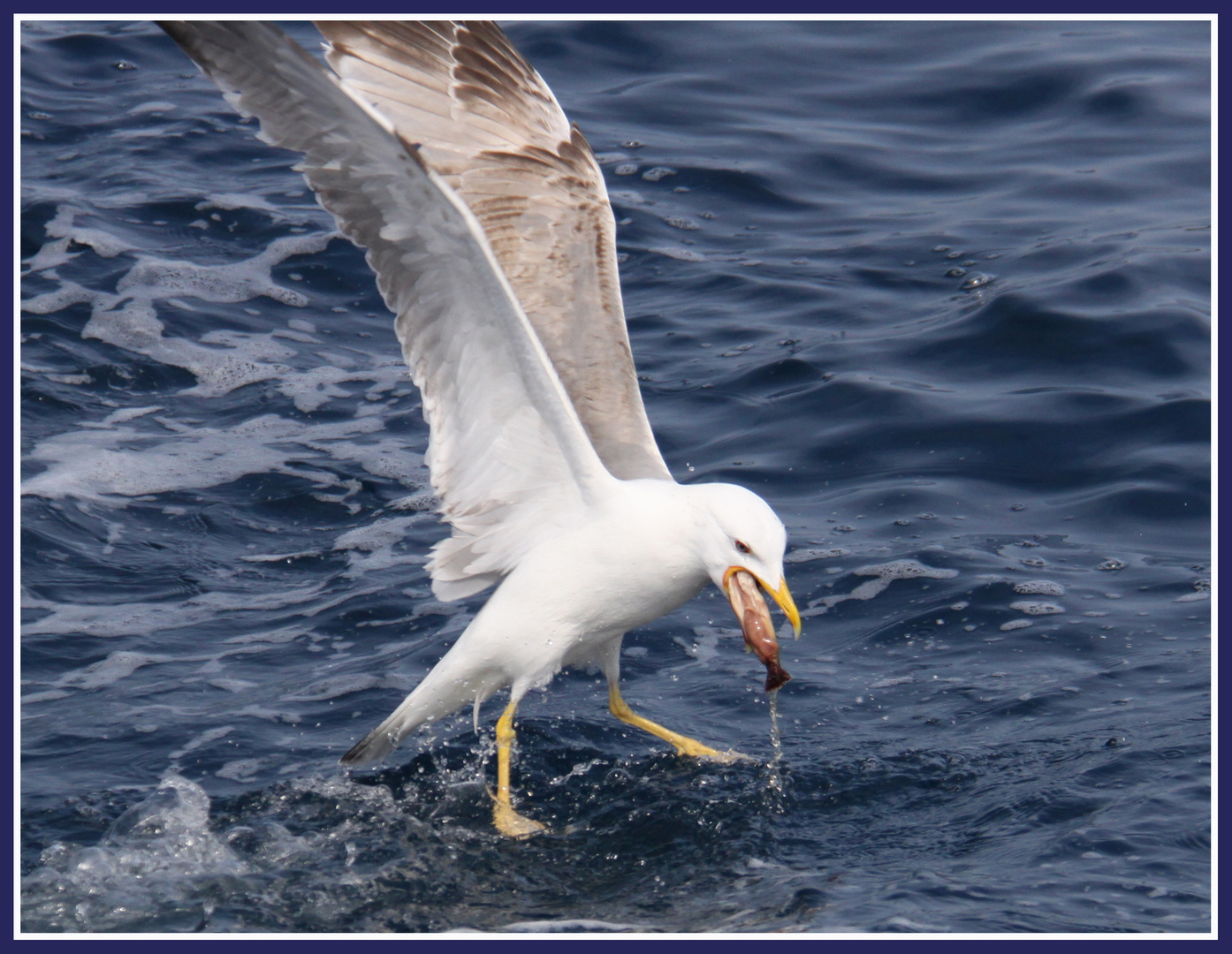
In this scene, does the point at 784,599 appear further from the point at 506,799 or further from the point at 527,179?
the point at 527,179

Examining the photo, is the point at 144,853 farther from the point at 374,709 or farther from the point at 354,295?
the point at 354,295

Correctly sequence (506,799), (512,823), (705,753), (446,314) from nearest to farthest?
(446,314)
(512,823)
(506,799)
(705,753)

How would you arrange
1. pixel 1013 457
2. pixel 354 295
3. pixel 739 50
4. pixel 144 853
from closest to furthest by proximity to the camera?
pixel 144 853 < pixel 1013 457 < pixel 354 295 < pixel 739 50

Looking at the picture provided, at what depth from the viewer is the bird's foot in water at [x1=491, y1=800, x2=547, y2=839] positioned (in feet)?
18.5

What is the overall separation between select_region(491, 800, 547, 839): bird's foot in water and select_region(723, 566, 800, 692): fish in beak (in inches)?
44.6

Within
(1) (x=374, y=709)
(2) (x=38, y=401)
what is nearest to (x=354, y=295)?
(2) (x=38, y=401)

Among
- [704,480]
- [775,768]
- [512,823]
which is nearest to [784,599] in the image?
[775,768]

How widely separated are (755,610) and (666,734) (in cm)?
114

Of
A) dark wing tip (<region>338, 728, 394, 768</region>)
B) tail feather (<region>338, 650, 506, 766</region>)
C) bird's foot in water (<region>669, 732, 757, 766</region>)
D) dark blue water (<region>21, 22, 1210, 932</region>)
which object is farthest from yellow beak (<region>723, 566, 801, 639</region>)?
dark wing tip (<region>338, 728, 394, 768</region>)

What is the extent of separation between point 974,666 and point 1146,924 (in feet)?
6.52

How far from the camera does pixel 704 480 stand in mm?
8109

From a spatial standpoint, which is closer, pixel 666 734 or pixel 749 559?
pixel 749 559

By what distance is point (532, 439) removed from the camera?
5750 mm

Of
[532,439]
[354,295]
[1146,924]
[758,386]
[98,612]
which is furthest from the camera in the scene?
[354,295]
